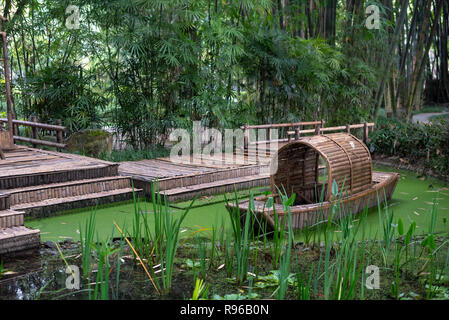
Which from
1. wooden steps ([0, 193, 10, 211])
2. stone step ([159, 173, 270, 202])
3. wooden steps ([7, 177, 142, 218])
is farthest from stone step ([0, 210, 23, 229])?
stone step ([159, 173, 270, 202])

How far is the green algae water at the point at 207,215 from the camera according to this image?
178 inches

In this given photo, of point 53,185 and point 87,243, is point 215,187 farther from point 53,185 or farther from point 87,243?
point 87,243

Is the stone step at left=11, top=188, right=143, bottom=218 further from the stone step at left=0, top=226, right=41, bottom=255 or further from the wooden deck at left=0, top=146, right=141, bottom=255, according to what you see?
the stone step at left=0, top=226, right=41, bottom=255

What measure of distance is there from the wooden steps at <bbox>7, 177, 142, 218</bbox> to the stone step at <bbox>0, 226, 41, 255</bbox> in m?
0.80

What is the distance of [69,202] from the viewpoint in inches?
205

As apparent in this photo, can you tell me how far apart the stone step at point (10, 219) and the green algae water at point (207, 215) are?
0.81 ft

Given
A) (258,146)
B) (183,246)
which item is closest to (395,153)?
(258,146)

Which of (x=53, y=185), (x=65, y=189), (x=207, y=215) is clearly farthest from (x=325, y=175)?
(x=53, y=185)

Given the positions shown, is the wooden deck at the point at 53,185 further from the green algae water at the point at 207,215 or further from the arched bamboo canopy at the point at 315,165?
the arched bamboo canopy at the point at 315,165

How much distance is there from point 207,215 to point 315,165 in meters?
1.38

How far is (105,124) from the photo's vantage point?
7.99 metres

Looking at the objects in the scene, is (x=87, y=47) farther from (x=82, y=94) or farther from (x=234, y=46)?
(x=234, y=46)

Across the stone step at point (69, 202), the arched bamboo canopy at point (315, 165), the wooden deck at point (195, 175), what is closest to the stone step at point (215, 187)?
the wooden deck at point (195, 175)

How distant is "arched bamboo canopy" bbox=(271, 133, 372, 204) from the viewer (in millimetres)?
4980
